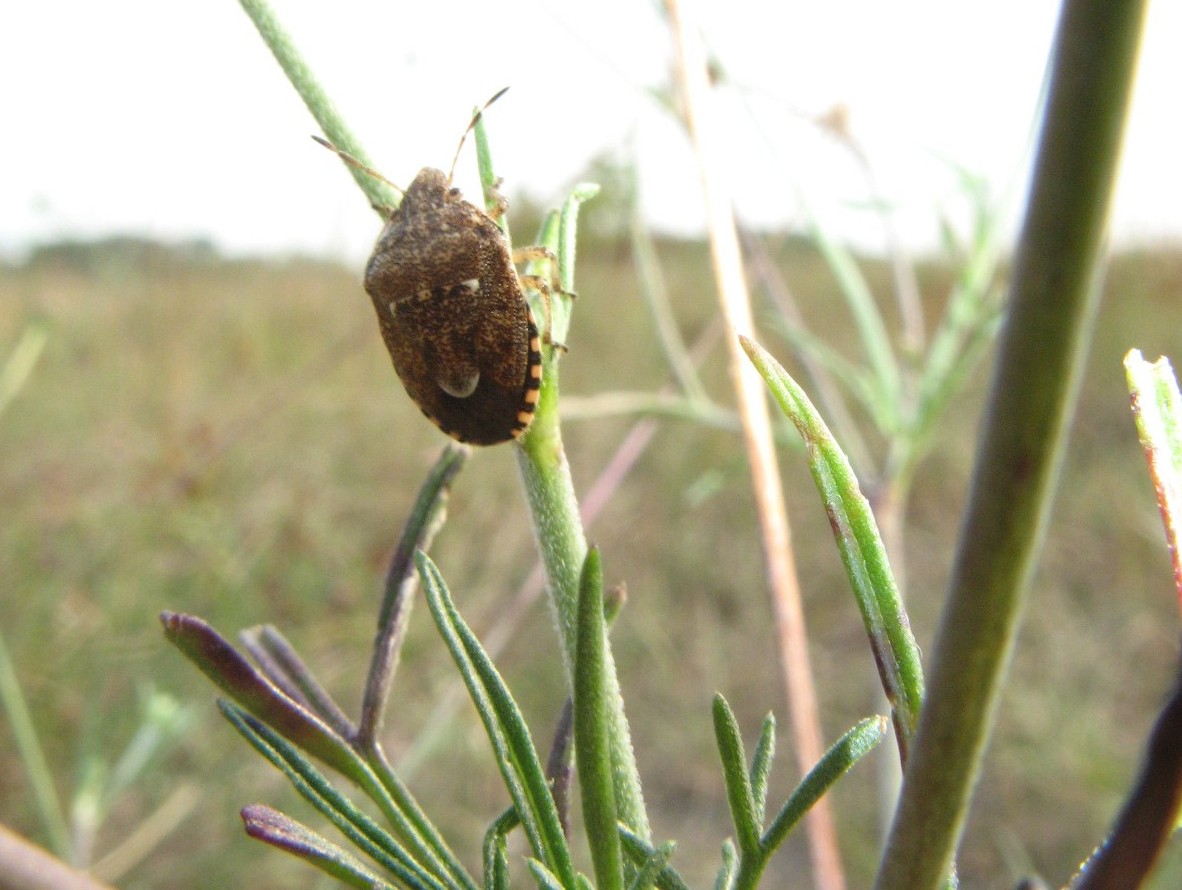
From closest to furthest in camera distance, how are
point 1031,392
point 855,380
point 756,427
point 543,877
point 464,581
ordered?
point 1031,392 < point 543,877 < point 756,427 < point 855,380 < point 464,581

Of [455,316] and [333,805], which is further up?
[455,316]

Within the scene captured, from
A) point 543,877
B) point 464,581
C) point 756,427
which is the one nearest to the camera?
point 543,877

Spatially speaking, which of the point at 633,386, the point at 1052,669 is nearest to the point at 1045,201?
the point at 1052,669

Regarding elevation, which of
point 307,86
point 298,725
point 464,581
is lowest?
point 464,581

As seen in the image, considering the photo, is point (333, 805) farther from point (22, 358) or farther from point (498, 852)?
point (22, 358)

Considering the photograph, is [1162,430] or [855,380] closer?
[1162,430]

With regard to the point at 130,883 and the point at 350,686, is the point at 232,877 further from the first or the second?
the point at 350,686

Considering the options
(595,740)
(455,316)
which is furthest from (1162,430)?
(455,316)

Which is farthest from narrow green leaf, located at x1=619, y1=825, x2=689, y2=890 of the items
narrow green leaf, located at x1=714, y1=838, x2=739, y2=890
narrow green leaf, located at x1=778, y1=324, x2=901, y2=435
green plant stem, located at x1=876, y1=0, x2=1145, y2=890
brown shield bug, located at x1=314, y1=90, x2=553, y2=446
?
narrow green leaf, located at x1=778, y1=324, x2=901, y2=435
